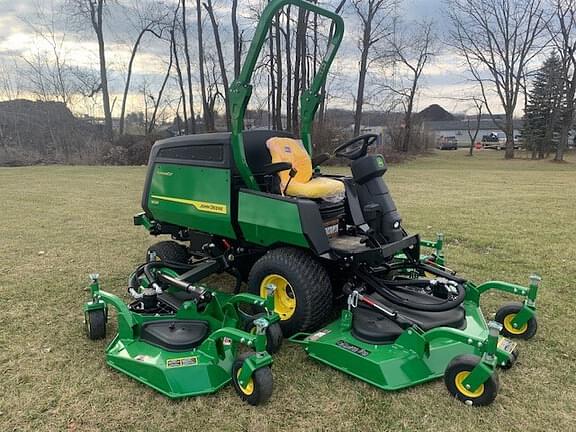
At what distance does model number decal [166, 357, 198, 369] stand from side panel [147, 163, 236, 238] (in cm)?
116

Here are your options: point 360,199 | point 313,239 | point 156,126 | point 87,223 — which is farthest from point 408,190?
point 156,126

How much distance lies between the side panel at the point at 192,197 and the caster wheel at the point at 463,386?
6.13 ft

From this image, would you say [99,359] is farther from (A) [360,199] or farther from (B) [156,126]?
(B) [156,126]

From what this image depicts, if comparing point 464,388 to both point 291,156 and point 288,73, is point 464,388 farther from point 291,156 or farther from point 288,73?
point 288,73

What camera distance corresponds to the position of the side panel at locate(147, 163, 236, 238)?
354 cm

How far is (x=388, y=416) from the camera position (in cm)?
235

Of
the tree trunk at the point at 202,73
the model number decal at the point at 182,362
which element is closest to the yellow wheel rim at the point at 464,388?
the model number decal at the point at 182,362

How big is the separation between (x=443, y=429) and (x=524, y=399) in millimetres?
599

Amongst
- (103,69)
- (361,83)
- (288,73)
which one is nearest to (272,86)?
(288,73)

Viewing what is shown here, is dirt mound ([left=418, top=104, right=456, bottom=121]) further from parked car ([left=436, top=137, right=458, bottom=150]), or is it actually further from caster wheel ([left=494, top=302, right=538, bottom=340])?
caster wheel ([left=494, top=302, right=538, bottom=340])

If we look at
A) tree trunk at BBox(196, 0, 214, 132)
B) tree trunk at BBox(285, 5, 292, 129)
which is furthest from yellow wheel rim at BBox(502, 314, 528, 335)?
tree trunk at BBox(196, 0, 214, 132)

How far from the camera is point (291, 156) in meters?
3.73

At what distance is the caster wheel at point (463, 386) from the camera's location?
2333mm

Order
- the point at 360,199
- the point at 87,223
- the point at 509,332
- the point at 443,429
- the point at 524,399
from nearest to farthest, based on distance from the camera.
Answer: the point at 443,429 → the point at 524,399 → the point at 509,332 → the point at 360,199 → the point at 87,223
